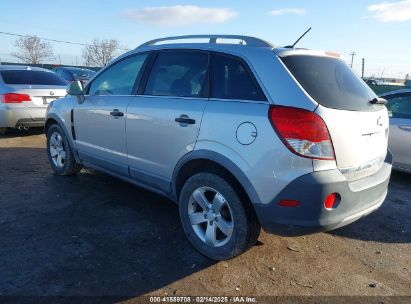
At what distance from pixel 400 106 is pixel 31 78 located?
7.14 m

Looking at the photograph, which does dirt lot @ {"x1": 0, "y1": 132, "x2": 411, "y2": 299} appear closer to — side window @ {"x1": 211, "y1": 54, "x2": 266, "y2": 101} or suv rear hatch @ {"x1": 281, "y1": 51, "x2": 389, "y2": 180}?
suv rear hatch @ {"x1": 281, "y1": 51, "x2": 389, "y2": 180}

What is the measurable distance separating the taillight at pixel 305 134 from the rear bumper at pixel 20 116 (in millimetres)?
6597

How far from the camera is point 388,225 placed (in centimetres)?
424

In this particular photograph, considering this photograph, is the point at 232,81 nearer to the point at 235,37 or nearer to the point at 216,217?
the point at 235,37

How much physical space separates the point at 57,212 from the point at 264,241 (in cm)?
221

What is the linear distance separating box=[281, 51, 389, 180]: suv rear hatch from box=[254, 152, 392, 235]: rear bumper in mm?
130

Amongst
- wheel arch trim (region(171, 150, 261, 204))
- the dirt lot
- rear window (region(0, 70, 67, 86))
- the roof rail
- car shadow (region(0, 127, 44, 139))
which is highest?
the roof rail

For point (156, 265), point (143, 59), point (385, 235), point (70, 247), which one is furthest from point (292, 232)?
point (143, 59)

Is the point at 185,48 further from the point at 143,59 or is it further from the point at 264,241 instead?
the point at 264,241

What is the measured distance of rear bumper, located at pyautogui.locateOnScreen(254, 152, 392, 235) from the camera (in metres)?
2.68

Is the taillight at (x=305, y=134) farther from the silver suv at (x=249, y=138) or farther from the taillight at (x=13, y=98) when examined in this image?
the taillight at (x=13, y=98)

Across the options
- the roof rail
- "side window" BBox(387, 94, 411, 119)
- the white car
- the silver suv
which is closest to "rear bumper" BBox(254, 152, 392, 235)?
Result: the silver suv

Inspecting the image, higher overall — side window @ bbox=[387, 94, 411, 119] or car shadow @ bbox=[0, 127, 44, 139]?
side window @ bbox=[387, 94, 411, 119]

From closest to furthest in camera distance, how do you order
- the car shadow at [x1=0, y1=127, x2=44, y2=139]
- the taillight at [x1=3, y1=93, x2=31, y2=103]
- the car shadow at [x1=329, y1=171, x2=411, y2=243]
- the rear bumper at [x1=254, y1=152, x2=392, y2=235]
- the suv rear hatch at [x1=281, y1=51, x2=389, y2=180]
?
the rear bumper at [x1=254, y1=152, x2=392, y2=235] < the suv rear hatch at [x1=281, y1=51, x2=389, y2=180] < the car shadow at [x1=329, y1=171, x2=411, y2=243] < the taillight at [x1=3, y1=93, x2=31, y2=103] < the car shadow at [x1=0, y1=127, x2=44, y2=139]
